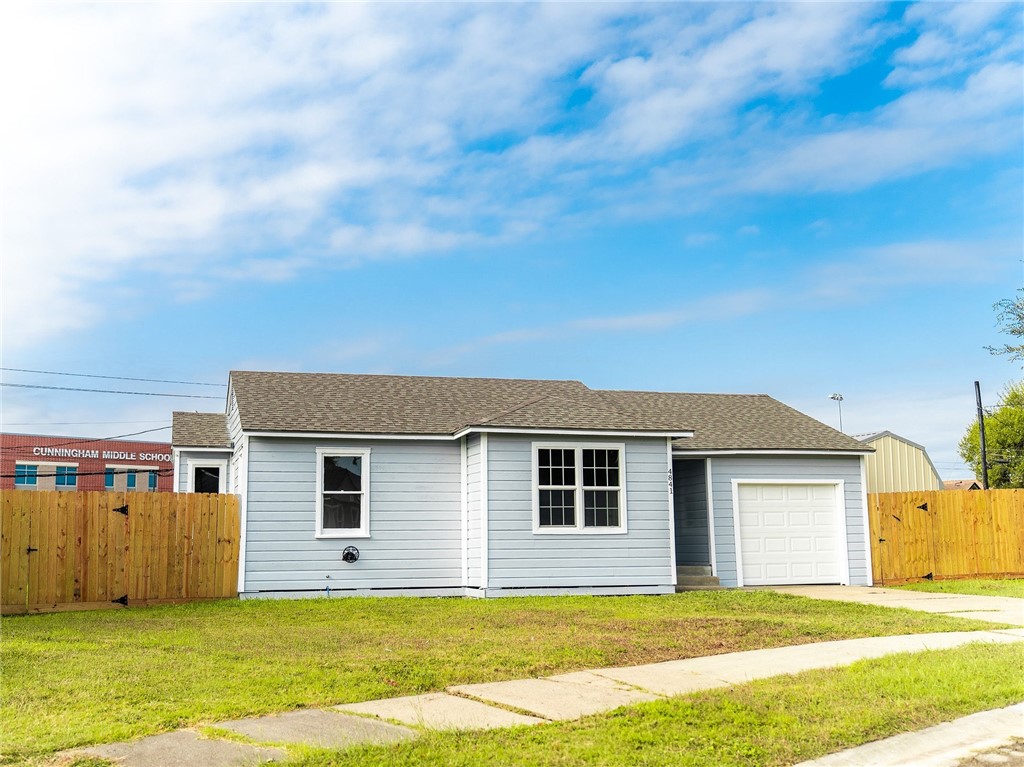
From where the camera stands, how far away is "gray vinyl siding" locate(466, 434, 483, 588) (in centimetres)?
1714

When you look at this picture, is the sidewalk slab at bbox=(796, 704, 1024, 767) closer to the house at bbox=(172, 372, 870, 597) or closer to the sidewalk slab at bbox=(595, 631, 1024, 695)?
the sidewalk slab at bbox=(595, 631, 1024, 695)

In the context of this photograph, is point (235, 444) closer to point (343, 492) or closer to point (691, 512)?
point (343, 492)

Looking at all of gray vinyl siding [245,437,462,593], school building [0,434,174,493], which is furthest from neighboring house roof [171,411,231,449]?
school building [0,434,174,493]

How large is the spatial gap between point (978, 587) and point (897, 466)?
16821 mm

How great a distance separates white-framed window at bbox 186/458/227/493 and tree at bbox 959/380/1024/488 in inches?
1502

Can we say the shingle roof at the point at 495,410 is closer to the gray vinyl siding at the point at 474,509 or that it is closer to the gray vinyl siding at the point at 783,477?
the gray vinyl siding at the point at 783,477

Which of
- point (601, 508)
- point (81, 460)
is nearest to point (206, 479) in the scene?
point (601, 508)

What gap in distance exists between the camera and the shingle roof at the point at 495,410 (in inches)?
685

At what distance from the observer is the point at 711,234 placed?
817 inches

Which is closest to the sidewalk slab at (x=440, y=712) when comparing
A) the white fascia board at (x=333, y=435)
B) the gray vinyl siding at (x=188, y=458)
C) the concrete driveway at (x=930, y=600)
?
the concrete driveway at (x=930, y=600)

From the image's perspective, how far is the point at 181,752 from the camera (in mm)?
5746

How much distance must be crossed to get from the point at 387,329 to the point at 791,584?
12149mm

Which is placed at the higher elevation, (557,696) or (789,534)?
(789,534)

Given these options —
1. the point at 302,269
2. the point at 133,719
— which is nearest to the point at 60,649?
the point at 133,719
